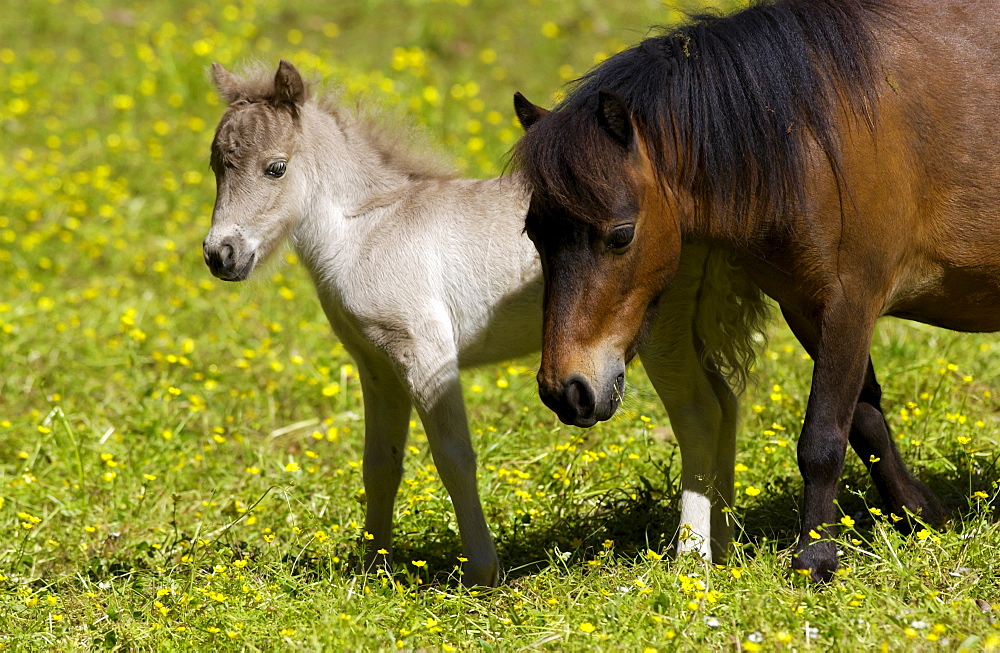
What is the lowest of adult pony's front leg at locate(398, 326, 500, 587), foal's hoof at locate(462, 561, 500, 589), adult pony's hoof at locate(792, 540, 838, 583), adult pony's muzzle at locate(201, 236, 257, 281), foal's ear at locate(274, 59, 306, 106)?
foal's hoof at locate(462, 561, 500, 589)

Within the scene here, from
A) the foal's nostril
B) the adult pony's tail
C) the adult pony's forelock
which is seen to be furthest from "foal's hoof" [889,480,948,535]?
the foal's nostril

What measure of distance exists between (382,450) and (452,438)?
49 cm

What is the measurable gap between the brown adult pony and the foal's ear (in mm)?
1220

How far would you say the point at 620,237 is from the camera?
10.9 ft

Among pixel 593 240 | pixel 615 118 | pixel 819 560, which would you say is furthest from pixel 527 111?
pixel 819 560

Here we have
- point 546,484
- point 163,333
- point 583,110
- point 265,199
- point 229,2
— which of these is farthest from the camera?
point 229,2

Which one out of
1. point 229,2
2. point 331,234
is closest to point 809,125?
point 331,234

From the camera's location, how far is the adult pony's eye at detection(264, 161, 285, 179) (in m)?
4.23

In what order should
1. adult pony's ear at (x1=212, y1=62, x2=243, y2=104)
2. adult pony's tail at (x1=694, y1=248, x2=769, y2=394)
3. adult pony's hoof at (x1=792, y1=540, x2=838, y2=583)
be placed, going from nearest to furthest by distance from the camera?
adult pony's hoof at (x1=792, y1=540, x2=838, y2=583)
adult pony's tail at (x1=694, y1=248, x2=769, y2=394)
adult pony's ear at (x1=212, y1=62, x2=243, y2=104)

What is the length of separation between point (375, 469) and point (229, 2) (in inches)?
357

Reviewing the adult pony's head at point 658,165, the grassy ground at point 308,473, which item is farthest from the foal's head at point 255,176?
the adult pony's head at point 658,165

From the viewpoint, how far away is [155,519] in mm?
4996

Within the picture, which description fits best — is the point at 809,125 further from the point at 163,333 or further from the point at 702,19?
the point at 163,333

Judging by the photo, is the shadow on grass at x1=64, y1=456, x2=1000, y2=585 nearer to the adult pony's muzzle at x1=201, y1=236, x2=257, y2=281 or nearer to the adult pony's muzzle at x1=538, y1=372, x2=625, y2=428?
the adult pony's muzzle at x1=538, y1=372, x2=625, y2=428
